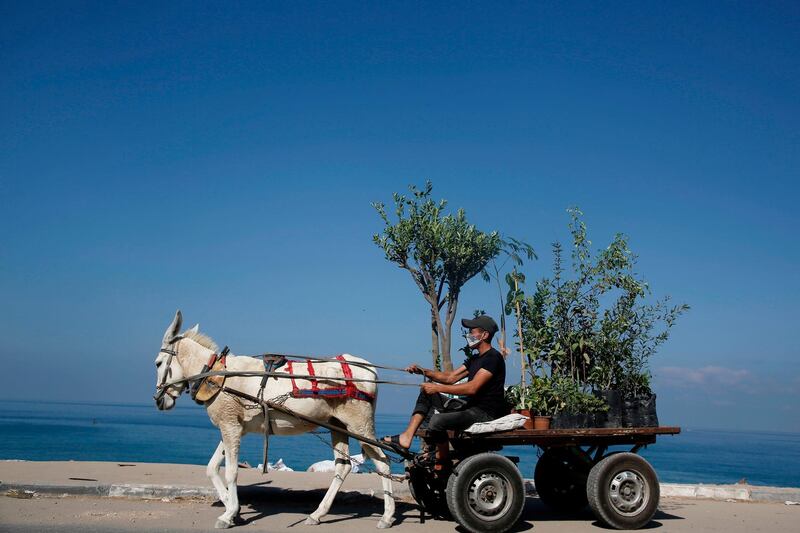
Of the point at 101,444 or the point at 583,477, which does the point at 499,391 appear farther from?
the point at 101,444

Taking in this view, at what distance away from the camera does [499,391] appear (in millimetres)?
8578

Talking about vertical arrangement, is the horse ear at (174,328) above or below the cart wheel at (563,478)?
above

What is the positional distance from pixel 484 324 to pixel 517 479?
1.90 metres

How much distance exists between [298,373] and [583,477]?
13.6 ft

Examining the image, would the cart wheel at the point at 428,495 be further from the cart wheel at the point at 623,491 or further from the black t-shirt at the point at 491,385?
the cart wheel at the point at 623,491

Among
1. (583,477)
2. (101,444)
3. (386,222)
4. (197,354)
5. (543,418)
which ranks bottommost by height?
(101,444)

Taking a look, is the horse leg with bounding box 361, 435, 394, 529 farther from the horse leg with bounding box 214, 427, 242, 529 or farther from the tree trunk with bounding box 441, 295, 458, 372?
the tree trunk with bounding box 441, 295, 458, 372

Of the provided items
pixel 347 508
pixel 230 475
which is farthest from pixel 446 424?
pixel 347 508

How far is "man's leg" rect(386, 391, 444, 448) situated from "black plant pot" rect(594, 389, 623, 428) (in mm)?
2155

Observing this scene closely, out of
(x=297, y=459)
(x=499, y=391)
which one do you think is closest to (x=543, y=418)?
(x=499, y=391)

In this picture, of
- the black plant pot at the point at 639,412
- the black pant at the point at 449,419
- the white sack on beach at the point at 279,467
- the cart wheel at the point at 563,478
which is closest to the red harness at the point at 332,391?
the black pant at the point at 449,419

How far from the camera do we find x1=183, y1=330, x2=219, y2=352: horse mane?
936 cm

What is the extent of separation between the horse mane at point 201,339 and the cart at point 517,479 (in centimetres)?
306

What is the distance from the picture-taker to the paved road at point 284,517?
8008 millimetres
